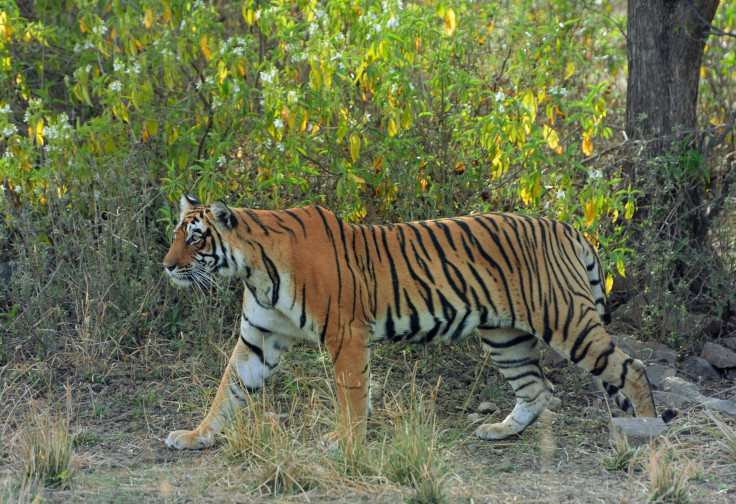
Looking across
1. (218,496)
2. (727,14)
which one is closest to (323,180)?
(218,496)

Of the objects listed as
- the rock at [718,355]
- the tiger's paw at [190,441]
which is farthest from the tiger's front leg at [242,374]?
the rock at [718,355]

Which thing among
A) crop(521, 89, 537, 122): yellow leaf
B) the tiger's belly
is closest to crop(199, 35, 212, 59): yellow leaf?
crop(521, 89, 537, 122): yellow leaf

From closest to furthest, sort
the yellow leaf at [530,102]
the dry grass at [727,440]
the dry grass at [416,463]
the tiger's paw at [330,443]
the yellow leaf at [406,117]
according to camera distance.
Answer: the dry grass at [416,463] < the tiger's paw at [330,443] < the dry grass at [727,440] < the yellow leaf at [530,102] < the yellow leaf at [406,117]

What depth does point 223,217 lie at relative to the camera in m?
4.57

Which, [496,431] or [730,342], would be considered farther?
[730,342]

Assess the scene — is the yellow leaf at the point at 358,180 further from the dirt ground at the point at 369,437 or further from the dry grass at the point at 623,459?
the dry grass at the point at 623,459

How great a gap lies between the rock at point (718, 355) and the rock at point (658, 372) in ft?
1.07

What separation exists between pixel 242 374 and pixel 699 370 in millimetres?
3208

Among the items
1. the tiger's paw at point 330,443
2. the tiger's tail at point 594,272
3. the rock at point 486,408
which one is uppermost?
the tiger's tail at point 594,272

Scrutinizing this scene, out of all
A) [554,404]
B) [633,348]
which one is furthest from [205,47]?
[633,348]

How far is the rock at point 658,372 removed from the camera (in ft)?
18.9

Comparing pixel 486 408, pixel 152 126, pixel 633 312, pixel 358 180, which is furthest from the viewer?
pixel 633 312

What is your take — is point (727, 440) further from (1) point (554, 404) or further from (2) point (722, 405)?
(1) point (554, 404)

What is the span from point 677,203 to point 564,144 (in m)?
0.92
